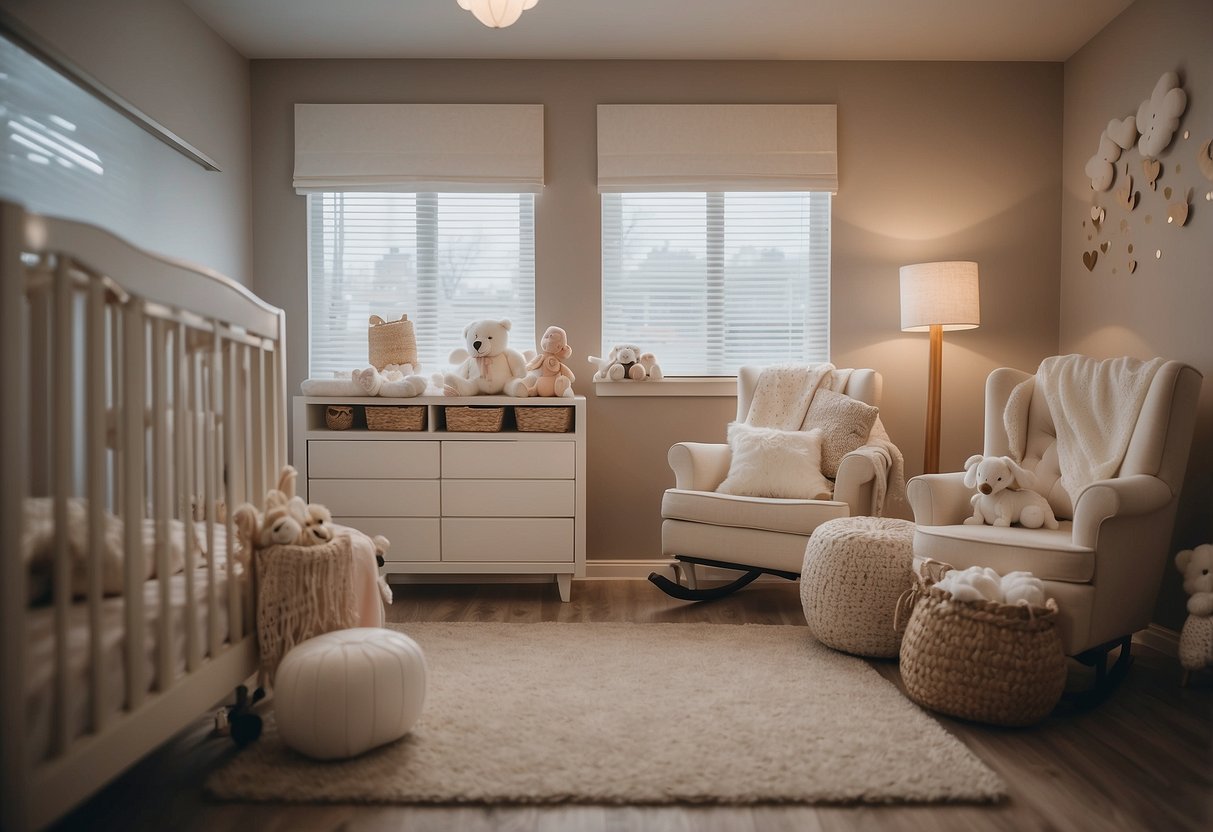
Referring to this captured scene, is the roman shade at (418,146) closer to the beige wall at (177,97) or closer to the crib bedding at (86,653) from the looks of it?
the beige wall at (177,97)

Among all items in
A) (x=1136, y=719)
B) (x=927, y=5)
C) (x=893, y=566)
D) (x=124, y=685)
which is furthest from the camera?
(x=927, y=5)

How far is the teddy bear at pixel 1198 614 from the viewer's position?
2186 millimetres

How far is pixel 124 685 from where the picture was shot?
1.27 metres

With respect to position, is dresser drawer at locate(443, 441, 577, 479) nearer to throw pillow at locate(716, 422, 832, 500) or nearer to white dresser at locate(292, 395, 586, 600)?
white dresser at locate(292, 395, 586, 600)

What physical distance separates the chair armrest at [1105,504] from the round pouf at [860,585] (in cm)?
46

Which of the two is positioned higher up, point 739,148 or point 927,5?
point 927,5

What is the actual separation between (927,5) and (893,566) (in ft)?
6.94

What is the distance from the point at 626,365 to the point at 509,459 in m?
0.71

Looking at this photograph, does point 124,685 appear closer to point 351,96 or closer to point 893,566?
point 893,566

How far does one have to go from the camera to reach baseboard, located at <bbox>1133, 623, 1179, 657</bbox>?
8.33 feet

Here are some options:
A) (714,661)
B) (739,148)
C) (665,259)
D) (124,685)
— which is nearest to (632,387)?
(665,259)

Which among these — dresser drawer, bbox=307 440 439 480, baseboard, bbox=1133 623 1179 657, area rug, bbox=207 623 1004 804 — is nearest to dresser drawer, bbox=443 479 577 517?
dresser drawer, bbox=307 440 439 480

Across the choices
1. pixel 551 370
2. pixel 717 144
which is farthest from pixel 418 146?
pixel 717 144

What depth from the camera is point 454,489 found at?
3074 mm
